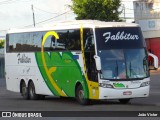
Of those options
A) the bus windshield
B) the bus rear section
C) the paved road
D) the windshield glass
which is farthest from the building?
the windshield glass

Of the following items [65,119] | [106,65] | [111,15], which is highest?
[111,15]

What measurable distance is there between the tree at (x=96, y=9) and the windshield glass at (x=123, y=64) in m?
38.5

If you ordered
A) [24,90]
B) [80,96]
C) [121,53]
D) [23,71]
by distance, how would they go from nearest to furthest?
1. [121,53]
2. [80,96]
3. [23,71]
4. [24,90]

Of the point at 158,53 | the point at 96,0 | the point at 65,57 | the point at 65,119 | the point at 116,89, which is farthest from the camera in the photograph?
the point at 158,53

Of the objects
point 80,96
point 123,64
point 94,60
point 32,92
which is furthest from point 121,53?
point 32,92

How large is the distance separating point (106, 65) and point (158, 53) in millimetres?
53687

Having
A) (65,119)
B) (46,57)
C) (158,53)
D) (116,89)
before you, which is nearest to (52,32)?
(46,57)

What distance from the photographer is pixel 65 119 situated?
17188 millimetres

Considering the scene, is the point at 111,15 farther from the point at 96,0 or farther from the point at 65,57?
the point at 65,57

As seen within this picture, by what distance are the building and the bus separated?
49.7 meters

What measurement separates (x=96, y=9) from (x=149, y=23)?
14875 millimetres

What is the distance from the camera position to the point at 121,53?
890 inches

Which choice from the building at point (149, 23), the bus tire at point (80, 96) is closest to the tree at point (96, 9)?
the building at point (149, 23)

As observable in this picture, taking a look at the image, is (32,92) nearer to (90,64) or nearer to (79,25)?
(79,25)
